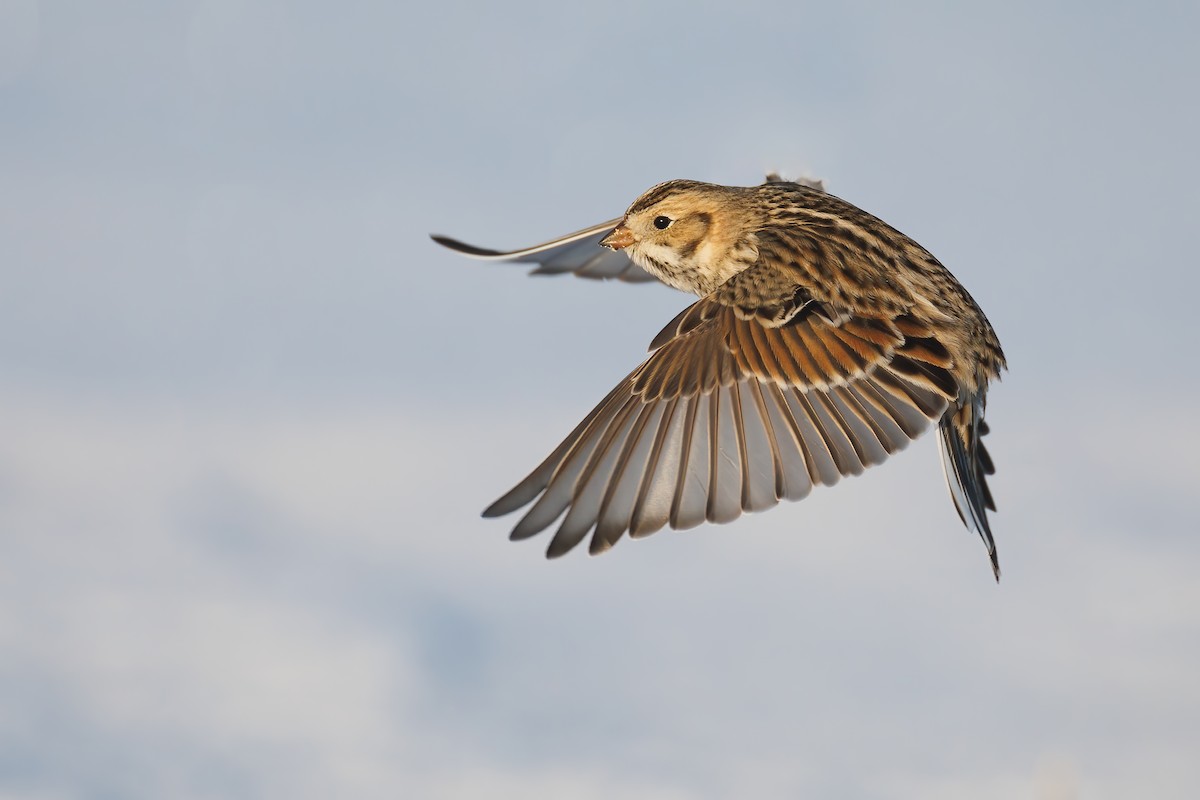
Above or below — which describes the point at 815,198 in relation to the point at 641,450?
above

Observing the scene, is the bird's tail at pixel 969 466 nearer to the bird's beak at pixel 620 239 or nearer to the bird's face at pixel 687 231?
the bird's face at pixel 687 231

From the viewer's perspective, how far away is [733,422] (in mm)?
6297

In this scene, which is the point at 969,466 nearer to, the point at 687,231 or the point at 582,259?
the point at 687,231

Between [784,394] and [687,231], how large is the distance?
4.74 feet

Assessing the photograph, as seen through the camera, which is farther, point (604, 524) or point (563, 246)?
point (563, 246)

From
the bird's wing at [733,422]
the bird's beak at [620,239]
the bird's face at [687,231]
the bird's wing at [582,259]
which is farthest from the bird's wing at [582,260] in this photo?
the bird's wing at [733,422]

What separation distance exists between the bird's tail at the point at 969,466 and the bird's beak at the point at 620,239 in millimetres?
2207

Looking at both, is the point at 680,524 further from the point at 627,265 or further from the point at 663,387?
the point at 627,265

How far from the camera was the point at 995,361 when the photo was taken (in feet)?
22.4

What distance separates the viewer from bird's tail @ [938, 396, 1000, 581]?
622 cm

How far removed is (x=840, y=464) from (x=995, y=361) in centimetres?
139

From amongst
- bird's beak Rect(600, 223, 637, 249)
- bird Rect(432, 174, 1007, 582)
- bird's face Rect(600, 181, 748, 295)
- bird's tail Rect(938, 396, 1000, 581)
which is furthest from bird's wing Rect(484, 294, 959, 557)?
bird's beak Rect(600, 223, 637, 249)

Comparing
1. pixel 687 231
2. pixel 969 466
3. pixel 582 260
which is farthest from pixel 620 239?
pixel 969 466

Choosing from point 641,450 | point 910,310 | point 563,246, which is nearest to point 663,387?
point 641,450
